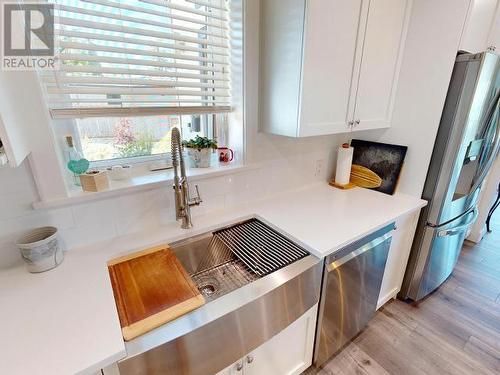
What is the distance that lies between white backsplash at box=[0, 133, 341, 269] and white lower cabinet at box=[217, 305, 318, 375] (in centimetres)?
70

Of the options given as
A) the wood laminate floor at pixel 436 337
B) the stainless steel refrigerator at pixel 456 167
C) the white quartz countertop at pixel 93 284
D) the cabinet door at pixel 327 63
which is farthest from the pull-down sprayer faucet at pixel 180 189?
the stainless steel refrigerator at pixel 456 167

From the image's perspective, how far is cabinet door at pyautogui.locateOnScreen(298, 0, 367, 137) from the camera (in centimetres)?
109

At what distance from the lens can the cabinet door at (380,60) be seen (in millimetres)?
1298

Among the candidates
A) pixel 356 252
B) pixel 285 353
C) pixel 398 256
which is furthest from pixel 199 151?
pixel 398 256

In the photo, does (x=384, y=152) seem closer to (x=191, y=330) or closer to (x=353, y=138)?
(x=353, y=138)

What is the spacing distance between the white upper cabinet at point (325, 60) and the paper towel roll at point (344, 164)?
27 centimetres

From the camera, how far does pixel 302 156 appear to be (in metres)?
1.70

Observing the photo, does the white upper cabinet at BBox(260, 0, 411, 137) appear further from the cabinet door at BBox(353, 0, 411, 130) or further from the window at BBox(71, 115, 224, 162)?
the window at BBox(71, 115, 224, 162)

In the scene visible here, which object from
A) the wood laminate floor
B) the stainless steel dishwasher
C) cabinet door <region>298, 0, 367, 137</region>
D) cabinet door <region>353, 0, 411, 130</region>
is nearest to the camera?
cabinet door <region>298, 0, 367, 137</region>

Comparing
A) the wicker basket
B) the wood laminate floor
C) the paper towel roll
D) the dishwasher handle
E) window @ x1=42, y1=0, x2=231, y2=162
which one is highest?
window @ x1=42, y1=0, x2=231, y2=162

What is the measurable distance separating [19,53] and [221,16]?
848 millimetres

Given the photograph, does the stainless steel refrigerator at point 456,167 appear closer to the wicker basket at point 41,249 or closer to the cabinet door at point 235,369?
the cabinet door at point 235,369

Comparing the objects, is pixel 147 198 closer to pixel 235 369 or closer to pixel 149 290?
pixel 149 290

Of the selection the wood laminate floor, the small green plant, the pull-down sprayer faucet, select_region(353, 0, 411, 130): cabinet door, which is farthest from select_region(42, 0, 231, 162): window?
the wood laminate floor
